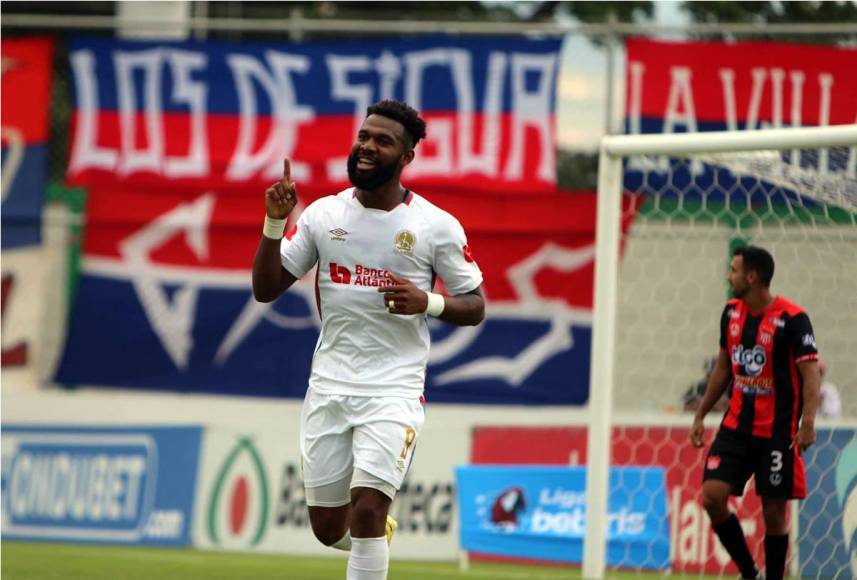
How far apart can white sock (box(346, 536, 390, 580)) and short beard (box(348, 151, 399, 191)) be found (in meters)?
1.40

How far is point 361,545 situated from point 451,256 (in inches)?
48.2

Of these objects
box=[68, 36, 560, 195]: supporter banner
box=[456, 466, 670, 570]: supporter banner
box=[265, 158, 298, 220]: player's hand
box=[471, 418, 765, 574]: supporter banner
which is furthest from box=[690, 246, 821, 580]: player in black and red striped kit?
box=[68, 36, 560, 195]: supporter banner

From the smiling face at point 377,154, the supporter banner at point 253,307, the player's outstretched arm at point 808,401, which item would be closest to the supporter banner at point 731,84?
the supporter banner at point 253,307

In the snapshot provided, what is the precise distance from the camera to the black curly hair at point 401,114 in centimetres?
653

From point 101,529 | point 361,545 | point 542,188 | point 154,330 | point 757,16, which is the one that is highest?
point 757,16

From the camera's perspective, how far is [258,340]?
45.0ft

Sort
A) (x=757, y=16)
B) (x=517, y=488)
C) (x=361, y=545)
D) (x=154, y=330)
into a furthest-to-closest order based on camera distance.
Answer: (x=757, y=16), (x=154, y=330), (x=517, y=488), (x=361, y=545)

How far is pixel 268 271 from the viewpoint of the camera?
21.3ft

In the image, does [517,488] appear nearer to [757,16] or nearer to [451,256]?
[451,256]

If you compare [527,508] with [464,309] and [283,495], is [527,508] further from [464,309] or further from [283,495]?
[464,309]

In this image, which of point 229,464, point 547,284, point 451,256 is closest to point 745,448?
point 451,256

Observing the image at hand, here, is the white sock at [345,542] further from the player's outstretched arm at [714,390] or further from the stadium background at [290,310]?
the stadium background at [290,310]

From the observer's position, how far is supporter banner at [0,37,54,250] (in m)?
13.8

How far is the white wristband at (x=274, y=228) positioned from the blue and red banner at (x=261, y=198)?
6679 mm
